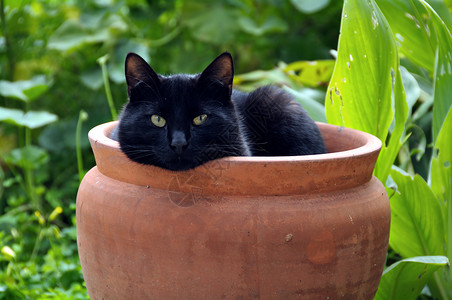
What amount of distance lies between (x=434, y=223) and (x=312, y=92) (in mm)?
834

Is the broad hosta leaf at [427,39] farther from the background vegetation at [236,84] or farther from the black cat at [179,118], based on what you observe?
the black cat at [179,118]

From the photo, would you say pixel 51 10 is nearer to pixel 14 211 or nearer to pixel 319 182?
pixel 14 211

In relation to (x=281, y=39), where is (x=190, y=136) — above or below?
above

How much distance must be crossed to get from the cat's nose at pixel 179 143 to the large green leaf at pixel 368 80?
0.59m

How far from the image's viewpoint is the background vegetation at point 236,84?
1523mm

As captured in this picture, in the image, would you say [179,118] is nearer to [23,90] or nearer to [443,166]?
[443,166]

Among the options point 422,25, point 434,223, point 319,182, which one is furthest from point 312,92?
point 319,182

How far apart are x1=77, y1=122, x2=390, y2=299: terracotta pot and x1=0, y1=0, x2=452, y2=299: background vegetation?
1.11 feet

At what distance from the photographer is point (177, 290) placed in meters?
1.13

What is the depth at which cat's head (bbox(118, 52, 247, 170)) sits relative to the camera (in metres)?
1.15

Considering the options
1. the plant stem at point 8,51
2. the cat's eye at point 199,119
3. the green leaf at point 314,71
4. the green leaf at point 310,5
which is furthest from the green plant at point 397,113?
the plant stem at point 8,51

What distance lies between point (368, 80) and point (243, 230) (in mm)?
679

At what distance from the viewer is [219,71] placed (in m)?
1.25

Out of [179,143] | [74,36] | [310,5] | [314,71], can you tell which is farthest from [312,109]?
[74,36]
